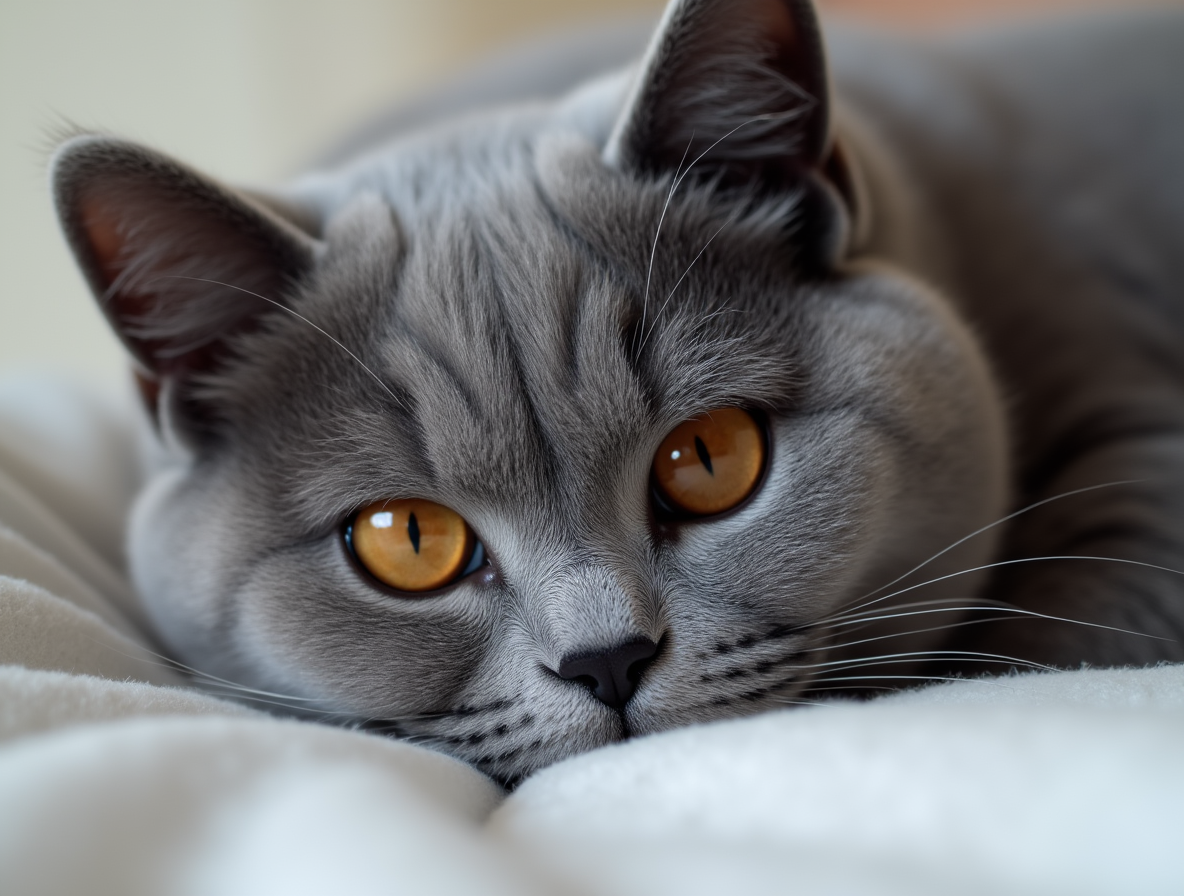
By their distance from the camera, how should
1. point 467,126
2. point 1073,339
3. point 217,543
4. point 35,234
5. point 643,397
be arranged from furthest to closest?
1. point 35,234
2. point 1073,339
3. point 467,126
4. point 217,543
5. point 643,397

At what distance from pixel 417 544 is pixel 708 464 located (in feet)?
0.95

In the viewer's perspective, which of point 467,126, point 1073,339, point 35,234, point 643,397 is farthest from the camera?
point 35,234

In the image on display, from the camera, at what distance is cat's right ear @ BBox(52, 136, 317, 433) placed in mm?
924

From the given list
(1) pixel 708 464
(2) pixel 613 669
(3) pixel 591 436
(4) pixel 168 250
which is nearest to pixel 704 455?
(1) pixel 708 464

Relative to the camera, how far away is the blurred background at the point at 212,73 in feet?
8.08

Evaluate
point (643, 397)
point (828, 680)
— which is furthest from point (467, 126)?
point (828, 680)

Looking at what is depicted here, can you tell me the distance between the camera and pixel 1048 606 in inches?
43.5

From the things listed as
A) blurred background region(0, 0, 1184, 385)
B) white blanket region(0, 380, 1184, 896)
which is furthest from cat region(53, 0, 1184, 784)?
blurred background region(0, 0, 1184, 385)

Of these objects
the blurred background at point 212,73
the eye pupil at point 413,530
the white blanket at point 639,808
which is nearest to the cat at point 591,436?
the eye pupil at point 413,530

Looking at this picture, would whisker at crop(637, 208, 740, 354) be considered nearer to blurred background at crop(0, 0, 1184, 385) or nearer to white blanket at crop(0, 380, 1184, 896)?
white blanket at crop(0, 380, 1184, 896)

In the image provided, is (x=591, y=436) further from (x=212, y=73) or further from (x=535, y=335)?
(x=212, y=73)

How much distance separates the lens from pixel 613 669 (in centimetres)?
82

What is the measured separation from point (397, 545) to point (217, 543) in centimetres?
23

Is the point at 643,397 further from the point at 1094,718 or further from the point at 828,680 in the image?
the point at 1094,718
